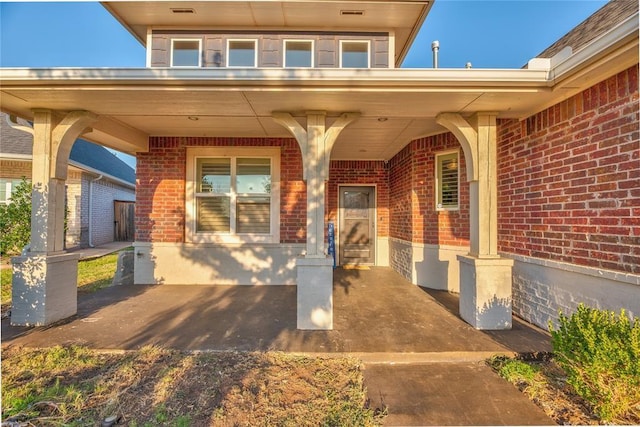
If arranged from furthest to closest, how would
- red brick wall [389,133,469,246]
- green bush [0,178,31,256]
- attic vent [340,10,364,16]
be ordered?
attic vent [340,10,364,16] < red brick wall [389,133,469,246] < green bush [0,178,31,256]

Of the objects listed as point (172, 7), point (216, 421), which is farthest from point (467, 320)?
point (172, 7)

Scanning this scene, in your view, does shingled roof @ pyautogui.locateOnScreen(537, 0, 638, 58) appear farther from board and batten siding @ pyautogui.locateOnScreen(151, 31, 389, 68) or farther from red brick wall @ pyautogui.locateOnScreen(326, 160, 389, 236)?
red brick wall @ pyautogui.locateOnScreen(326, 160, 389, 236)

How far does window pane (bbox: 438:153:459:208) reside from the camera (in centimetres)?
530

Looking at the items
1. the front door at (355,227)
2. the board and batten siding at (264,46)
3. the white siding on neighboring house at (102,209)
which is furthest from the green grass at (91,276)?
the front door at (355,227)

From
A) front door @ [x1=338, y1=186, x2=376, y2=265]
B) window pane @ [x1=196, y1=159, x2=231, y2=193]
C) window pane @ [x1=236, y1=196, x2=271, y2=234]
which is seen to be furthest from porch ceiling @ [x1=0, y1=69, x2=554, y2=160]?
front door @ [x1=338, y1=186, x2=376, y2=265]

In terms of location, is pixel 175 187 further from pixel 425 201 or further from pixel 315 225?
pixel 425 201

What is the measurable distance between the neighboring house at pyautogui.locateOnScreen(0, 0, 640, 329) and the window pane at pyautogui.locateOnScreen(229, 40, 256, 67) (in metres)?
0.05

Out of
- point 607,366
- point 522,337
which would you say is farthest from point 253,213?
point 607,366

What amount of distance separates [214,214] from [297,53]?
12.7 feet

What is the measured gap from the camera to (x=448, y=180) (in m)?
5.43

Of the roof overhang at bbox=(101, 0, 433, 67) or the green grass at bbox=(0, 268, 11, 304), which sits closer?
the green grass at bbox=(0, 268, 11, 304)

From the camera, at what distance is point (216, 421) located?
6.84ft

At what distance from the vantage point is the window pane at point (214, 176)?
5910mm

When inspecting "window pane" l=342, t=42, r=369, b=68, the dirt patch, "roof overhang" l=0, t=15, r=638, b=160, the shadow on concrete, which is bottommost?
the dirt patch
